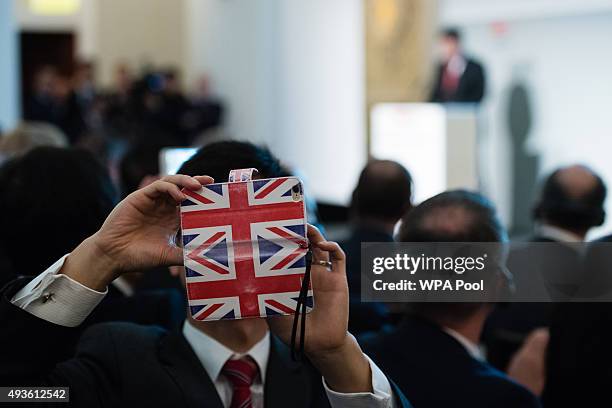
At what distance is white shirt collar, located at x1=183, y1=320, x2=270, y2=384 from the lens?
1.62 meters

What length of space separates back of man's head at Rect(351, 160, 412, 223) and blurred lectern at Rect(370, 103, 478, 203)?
127cm

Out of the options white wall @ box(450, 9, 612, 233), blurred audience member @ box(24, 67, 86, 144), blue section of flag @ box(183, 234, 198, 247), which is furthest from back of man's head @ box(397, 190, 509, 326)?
blurred audience member @ box(24, 67, 86, 144)

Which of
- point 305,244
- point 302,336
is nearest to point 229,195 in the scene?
point 305,244

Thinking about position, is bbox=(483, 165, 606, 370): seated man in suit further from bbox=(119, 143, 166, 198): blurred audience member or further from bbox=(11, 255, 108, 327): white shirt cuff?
bbox=(11, 255, 108, 327): white shirt cuff

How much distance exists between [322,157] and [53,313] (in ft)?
34.0

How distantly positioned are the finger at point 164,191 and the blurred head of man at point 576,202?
6.46ft

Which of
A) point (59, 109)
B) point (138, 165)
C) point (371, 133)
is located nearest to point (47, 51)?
point (59, 109)

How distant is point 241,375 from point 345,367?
26 centimetres

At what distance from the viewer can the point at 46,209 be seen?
6.36 ft

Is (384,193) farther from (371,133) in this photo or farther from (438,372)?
(371,133)

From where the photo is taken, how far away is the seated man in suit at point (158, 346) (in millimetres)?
1367

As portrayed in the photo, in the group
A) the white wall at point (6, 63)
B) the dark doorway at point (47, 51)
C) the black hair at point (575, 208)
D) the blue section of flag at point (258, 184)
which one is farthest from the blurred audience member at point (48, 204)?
the dark doorway at point (47, 51)

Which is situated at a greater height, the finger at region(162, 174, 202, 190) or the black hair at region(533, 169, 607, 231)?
the finger at region(162, 174, 202, 190)

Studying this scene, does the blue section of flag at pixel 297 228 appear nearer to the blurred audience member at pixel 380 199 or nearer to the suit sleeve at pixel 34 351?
the suit sleeve at pixel 34 351
